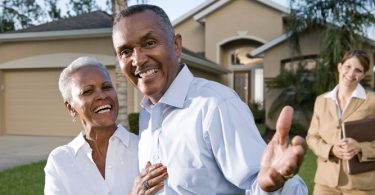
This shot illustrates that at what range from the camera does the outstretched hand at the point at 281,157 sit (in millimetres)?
1195

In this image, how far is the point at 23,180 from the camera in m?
7.04

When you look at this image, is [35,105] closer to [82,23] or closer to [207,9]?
[82,23]

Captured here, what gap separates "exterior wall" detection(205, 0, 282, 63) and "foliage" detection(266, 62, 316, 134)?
4909mm

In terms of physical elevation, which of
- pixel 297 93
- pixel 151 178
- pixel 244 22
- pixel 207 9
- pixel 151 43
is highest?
pixel 207 9

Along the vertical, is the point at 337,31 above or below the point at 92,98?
above

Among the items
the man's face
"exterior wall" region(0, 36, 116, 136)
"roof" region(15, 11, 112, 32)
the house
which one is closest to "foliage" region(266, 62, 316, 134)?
the house

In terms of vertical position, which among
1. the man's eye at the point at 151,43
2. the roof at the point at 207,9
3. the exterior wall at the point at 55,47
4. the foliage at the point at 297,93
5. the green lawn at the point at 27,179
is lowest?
the green lawn at the point at 27,179

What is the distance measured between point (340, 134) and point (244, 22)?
17.0 meters

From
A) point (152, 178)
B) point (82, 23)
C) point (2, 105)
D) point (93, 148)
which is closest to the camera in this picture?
point (152, 178)

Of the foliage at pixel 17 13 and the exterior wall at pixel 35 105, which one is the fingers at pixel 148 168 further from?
the foliage at pixel 17 13

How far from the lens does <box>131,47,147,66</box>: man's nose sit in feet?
5.64

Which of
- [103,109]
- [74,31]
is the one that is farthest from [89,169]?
[74,31]

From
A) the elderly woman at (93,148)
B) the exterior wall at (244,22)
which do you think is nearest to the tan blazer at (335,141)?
the elderly woman at (93,148)

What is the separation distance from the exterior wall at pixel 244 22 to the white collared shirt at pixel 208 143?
60.5ft
